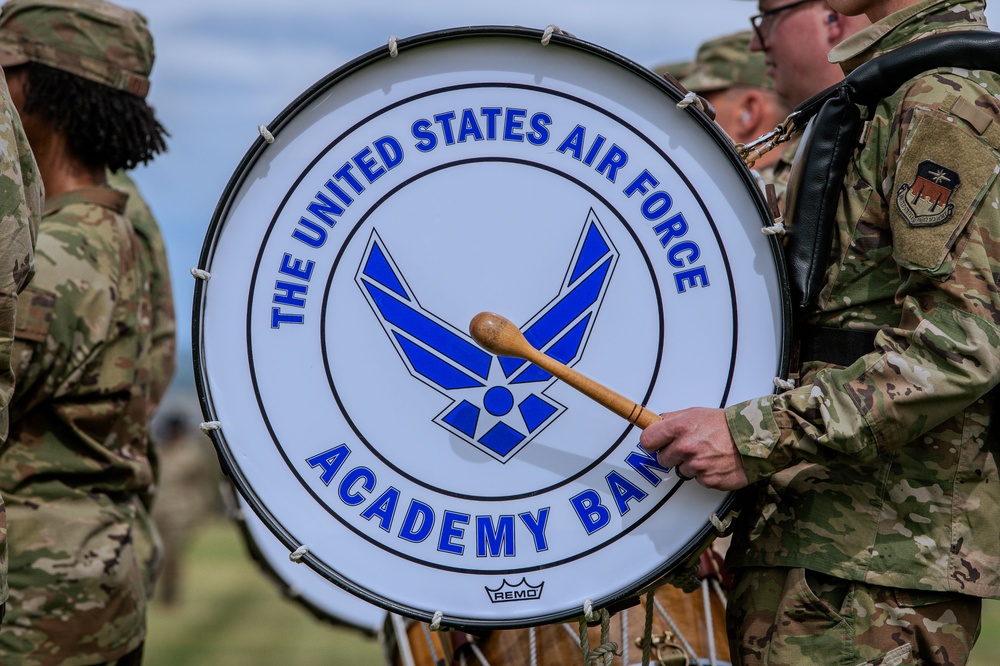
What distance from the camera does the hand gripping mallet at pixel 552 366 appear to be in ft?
6.50

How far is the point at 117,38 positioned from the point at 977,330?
2.20 metres

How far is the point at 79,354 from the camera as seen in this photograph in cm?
267

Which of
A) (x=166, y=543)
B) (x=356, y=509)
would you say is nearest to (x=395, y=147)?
(x=356, y=509)

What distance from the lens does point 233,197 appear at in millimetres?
2084

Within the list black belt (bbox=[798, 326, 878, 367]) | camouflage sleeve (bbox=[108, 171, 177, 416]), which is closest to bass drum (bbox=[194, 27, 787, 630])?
black belt (bbox=[798, 326, 878, 367])

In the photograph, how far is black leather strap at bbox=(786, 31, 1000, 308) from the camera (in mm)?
2010

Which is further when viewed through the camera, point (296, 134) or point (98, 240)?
point (98, 240)

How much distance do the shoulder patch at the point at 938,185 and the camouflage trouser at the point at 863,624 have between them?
580 mm

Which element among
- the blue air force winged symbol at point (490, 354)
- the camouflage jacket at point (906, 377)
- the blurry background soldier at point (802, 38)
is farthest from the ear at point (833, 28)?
the blue air force winged symbol at point (490, 354)

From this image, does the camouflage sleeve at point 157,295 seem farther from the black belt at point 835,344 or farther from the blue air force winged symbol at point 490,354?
the black belt at point 835,344

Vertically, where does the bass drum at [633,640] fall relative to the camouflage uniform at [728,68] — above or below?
below

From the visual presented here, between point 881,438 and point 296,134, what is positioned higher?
point 296,134

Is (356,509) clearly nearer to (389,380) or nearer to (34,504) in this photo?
(389,380)

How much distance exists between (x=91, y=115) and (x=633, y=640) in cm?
184
